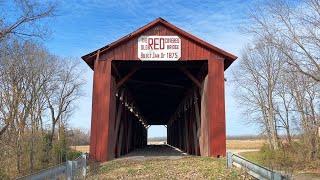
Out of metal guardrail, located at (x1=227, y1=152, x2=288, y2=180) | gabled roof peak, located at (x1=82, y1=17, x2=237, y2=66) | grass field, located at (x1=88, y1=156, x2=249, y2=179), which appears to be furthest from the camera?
gabled roof peak, located at (x1=82, y1=17, x2=237, y2=66)

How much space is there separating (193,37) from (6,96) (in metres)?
15.3

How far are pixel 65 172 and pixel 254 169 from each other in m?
4.52

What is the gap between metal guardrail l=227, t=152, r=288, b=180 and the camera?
26.9 ft

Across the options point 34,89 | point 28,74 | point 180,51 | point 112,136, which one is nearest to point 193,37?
point 180,51

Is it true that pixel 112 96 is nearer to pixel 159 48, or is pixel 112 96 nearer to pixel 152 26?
pixel 159 48

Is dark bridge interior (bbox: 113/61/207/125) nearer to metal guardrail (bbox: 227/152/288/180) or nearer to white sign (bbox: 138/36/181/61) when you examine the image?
white sign (bbox: 138/36/181/61)

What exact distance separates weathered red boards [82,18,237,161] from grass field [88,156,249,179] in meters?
2.77

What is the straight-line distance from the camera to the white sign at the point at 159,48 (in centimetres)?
1886

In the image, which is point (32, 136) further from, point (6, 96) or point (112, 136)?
point (112, 136)

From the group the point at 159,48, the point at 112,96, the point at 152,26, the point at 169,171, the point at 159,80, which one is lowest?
the point at 169,171

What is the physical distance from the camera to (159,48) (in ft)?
62.6

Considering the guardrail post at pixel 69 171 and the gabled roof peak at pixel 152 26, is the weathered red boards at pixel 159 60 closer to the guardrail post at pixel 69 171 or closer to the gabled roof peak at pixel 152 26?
the gabled roof peak at pixel 152 26

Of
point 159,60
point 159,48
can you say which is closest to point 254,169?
point 159,60

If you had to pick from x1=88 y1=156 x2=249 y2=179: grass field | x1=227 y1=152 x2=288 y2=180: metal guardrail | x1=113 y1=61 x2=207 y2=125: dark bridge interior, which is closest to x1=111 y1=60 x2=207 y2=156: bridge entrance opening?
x1=113 y1=61 x2=207 y2=125: dark bridge interior
